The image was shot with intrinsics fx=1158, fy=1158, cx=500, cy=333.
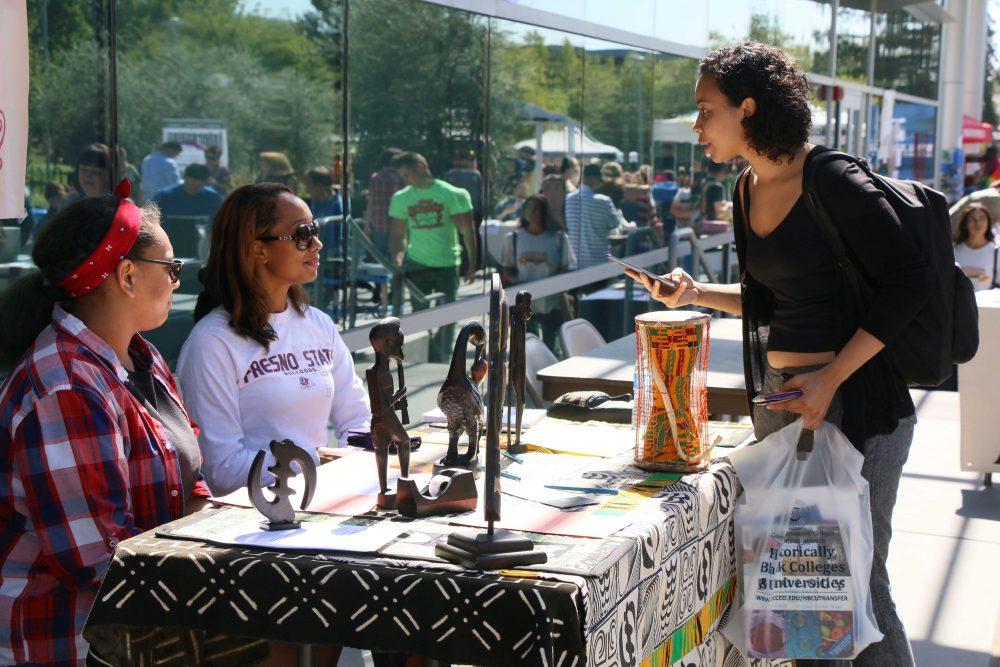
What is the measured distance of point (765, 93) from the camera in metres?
2.74

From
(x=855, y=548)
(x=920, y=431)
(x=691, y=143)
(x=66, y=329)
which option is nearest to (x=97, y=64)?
(x=66, y=329)

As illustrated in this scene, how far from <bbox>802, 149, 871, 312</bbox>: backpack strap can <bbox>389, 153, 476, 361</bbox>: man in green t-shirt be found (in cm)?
336

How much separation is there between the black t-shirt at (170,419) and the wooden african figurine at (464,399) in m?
0.55

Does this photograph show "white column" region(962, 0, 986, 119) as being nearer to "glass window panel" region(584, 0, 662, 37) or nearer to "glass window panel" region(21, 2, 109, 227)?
"glass window panel" region(584, 0, 662, 37)

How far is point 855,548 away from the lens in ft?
8.82

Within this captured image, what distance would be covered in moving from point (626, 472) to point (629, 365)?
8.38 feet

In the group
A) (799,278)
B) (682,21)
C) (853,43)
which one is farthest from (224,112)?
(853,43)

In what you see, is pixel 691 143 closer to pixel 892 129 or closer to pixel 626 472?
pixel 626 472

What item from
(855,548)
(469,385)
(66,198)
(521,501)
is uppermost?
(66,198)

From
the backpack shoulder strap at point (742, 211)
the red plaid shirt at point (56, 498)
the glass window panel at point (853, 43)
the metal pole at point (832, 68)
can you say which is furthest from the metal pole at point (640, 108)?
the glass window panel at point (853, 43)

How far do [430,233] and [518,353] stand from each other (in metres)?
3.57

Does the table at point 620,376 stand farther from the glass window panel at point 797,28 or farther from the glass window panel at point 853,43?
the glass window panel at point 853,43

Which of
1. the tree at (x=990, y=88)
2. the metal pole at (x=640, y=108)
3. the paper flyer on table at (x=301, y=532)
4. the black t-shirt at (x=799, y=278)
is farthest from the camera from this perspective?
the tree at (x=990, y=88)

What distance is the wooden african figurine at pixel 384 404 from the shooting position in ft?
7.30
